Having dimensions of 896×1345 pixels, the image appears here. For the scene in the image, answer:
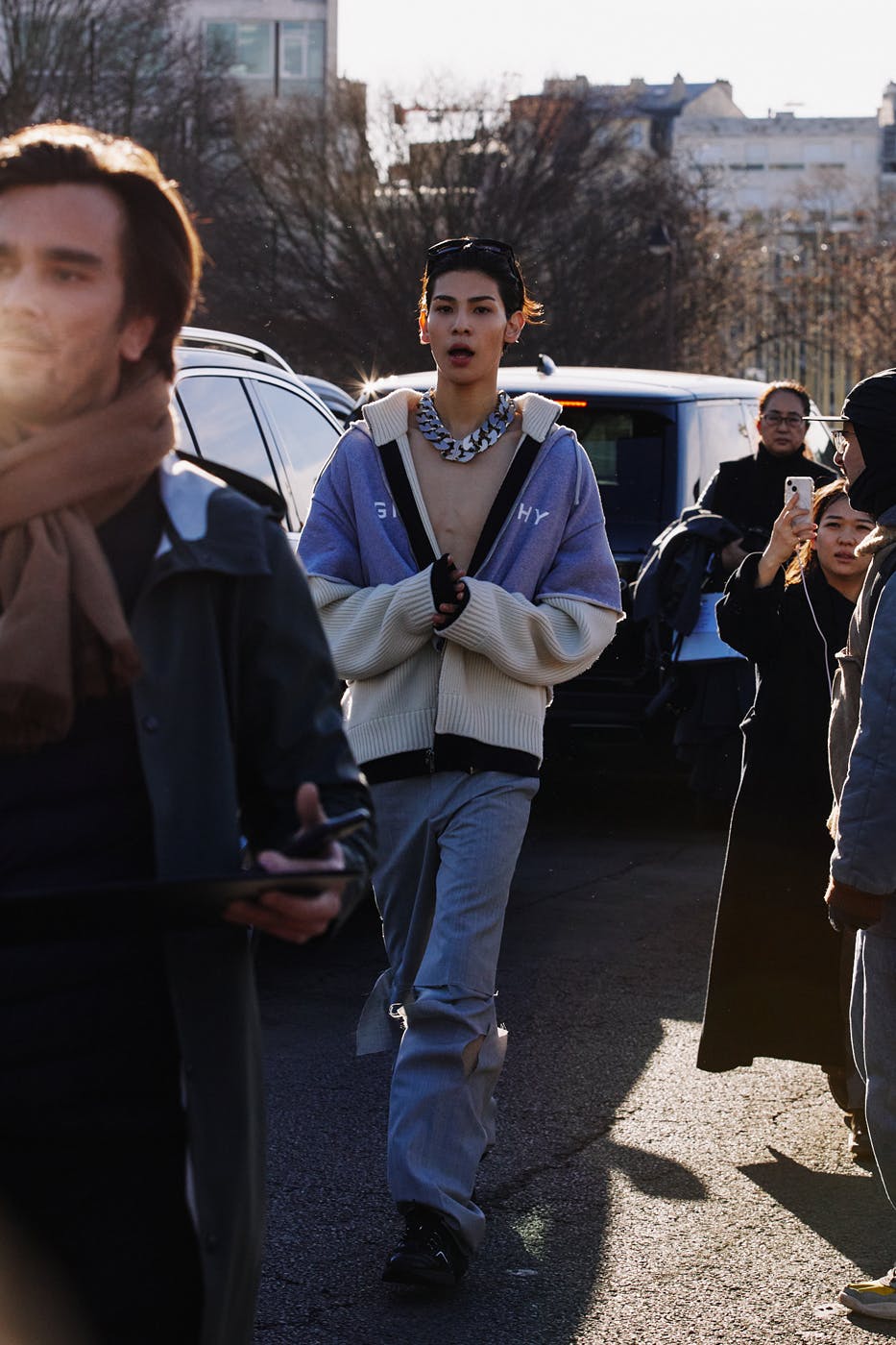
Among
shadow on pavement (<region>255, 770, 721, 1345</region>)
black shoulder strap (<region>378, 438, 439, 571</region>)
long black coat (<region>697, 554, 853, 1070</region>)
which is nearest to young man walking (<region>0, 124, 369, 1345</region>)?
shadow on pavement (<region>255, 770, 721, 1345</region>)

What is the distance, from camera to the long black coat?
18.4 feet

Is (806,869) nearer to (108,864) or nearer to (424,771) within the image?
(424,771)

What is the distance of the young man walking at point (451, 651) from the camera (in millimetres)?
4410

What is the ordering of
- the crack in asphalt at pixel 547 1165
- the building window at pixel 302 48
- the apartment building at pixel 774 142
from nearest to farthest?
the crack in asphalt at pixel 547 1165, the building window at pixel 302 48, the apartment building at pixel 774 142

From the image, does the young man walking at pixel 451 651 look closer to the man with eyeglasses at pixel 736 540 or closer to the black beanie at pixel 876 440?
the black beanie at pixel 876 440

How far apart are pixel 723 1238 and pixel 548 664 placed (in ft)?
4.30

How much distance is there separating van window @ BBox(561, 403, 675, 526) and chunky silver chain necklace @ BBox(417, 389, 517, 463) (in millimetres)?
5622

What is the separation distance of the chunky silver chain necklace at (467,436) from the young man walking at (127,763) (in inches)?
89.2

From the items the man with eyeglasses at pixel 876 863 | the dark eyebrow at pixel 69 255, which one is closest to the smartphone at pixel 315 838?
the dark eyebrow at pixel 69 255

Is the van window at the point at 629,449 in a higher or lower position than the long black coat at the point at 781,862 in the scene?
higher

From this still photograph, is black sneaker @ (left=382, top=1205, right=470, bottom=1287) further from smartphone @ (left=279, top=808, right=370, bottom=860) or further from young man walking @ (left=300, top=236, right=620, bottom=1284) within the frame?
smartphone @ (left=279, top=808, right=370, bottom=860)

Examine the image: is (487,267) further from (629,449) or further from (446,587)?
(629,449)

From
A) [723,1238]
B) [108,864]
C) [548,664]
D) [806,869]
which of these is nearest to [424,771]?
[548,664]

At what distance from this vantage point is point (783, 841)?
568 centimetres
